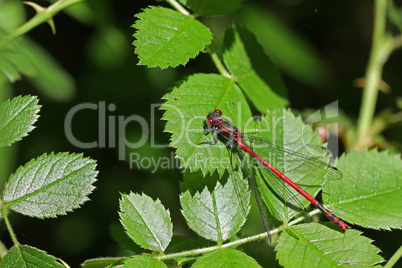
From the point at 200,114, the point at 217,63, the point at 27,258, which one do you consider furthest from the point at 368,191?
the point at 27,258

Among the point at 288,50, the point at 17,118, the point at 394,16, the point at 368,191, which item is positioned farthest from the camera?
the point at 288,50

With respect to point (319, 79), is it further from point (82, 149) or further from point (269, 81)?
point (82, 149)

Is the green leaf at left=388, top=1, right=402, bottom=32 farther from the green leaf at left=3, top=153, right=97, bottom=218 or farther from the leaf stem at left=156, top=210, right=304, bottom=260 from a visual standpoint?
the green leaf at left=3, top=153, right=97, bottom=218

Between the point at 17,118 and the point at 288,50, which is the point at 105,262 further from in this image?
the point at 288,50

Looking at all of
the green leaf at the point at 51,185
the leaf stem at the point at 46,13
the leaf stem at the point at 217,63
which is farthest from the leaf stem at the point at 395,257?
the leaf stem at the point at 46,13

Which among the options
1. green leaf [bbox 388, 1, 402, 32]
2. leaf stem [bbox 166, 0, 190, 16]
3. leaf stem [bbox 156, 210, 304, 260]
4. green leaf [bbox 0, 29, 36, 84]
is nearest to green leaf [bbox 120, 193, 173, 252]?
leaf stem [bbox 156, 210, 304, 260]

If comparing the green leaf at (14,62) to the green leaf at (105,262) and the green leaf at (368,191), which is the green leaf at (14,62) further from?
the green leaf at (368,191)
